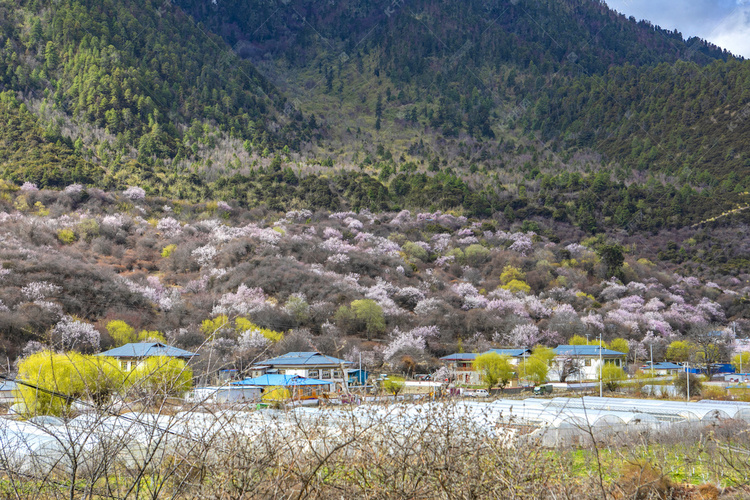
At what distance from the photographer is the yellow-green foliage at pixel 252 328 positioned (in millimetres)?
38719

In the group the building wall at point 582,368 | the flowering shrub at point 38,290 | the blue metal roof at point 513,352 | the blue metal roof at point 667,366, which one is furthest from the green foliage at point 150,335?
the blue metal roof at point 667,366

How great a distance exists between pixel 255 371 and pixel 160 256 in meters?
25.5

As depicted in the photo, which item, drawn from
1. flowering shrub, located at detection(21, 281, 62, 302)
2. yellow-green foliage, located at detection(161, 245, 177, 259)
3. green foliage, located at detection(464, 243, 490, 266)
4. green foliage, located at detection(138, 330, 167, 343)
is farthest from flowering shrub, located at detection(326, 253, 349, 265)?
flowering shrub, located at detection(21, 281, 62, 302)

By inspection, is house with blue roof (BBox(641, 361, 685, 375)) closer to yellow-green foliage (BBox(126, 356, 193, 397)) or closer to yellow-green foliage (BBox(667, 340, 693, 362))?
yellow-green foliage (BBox(667, 340, 693, 362))

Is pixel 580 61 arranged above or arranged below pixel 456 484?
above

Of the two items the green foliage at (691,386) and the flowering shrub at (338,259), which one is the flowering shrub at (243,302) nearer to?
the flowering shrub at (338,259)

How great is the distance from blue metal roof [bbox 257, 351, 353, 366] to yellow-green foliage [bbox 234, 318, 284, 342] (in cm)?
371

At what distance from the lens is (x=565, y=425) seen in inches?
642

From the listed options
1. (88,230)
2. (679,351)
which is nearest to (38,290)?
(88,230)

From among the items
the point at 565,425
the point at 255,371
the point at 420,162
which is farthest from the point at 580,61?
the point at 565,425

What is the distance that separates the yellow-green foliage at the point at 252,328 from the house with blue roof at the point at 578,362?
17.3 metres

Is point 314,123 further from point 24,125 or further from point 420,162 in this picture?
point 24,125

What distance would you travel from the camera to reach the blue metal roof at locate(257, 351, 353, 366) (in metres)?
33.3

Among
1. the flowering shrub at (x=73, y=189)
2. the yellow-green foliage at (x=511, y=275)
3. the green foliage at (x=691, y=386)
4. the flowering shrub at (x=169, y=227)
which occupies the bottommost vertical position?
the green foliage at (x=691, y=386)
